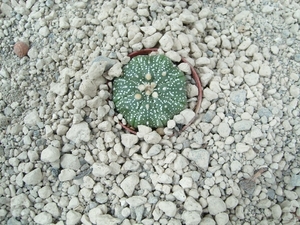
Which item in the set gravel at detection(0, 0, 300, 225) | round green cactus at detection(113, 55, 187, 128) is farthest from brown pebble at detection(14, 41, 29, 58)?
round green cactus at detection(113, 55, 187, 128)

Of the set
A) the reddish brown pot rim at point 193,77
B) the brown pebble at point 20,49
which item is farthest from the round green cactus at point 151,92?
the brown pebble at point 20,49

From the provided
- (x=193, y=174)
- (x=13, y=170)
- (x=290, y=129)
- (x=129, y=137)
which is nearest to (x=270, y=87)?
(x=290, y=129)

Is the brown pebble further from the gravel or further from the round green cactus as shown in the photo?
the round green cactus

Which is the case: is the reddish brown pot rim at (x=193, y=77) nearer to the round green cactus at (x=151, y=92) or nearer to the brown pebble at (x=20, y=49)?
the round green cactus at (x=151, y=92)

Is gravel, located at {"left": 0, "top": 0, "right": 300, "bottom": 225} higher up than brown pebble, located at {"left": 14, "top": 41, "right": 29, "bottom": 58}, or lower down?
lower down

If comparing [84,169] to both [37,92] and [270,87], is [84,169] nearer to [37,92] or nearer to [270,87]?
[37,92]
